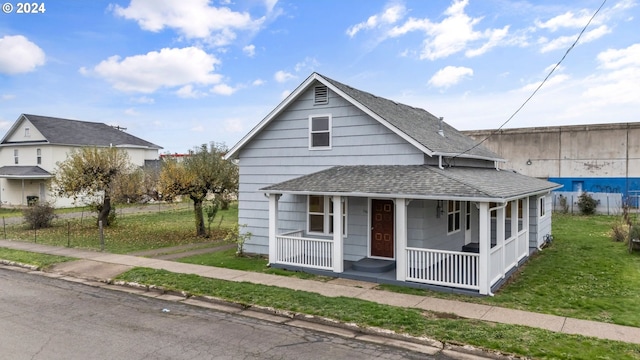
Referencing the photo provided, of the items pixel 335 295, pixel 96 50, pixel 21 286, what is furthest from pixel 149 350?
pixel 96 50

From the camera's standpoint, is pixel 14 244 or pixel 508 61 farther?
pixel 14 244

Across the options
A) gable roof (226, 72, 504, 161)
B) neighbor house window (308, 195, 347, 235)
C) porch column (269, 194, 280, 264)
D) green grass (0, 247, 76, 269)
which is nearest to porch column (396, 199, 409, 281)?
gable roof (226, 72, 504, 161)

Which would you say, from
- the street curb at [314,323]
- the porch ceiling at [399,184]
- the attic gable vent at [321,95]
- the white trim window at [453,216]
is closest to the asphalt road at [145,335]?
the street curb at [314,323]

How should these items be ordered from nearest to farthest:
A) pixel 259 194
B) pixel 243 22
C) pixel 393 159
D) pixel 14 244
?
pixel 393 159, pixel 259 194, pixel 14 244, pixel 243 22

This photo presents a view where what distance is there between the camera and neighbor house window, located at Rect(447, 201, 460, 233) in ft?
49.1

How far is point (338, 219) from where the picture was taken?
1288 cm

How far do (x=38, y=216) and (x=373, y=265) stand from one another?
2119cm

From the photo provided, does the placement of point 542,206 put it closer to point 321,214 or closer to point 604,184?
point 321,214

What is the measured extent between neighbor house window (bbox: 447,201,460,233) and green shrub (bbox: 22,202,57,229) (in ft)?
73.5

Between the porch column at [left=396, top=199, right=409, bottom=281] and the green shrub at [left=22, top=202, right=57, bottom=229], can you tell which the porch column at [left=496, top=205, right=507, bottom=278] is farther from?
the green shrub at [left=22, top=202, right=57, bottom=229]

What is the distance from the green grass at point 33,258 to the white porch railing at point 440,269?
11977mm

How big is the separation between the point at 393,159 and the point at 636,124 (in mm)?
27700

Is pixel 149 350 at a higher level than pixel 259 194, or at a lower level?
lower

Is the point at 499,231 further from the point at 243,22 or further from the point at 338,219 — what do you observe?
the point at 243,22
